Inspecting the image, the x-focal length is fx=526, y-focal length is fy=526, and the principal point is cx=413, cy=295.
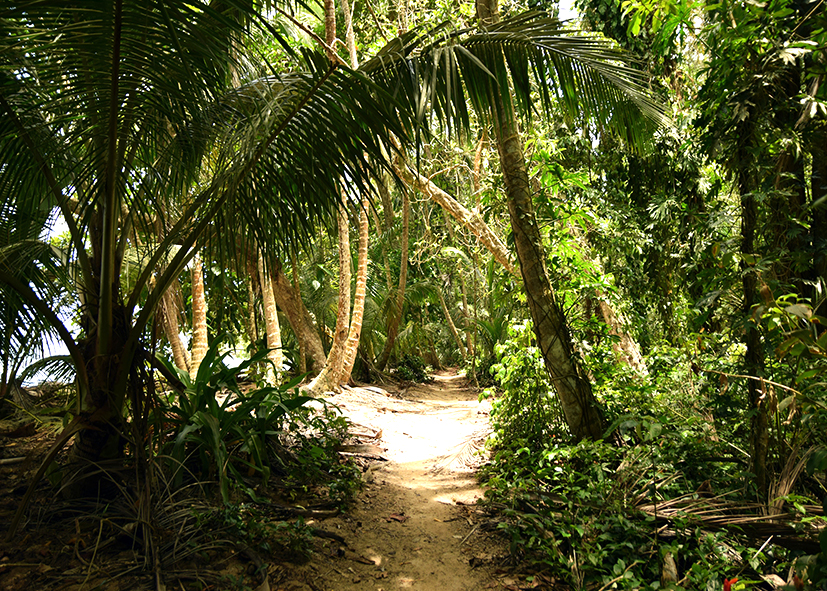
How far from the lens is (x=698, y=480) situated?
11.1ft

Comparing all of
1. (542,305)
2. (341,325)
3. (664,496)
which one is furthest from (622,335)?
(341,325)

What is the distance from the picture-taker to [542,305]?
13.5 ft

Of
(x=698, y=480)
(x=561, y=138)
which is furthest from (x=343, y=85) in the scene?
(x=561, y=138)

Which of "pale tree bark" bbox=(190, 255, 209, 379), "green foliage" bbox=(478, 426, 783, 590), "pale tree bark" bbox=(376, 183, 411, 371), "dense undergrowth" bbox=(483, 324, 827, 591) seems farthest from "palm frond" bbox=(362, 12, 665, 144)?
"pale tree bark" bbox=(376, 183, 411, 371)

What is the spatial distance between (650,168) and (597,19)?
2365mm

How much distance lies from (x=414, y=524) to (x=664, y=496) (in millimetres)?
1626

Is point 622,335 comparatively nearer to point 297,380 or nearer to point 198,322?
point 297,380

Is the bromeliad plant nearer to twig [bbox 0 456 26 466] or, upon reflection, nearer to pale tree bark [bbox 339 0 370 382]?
twig [bbox 0 456 26 466]

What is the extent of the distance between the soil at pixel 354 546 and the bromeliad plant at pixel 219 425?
0.51m

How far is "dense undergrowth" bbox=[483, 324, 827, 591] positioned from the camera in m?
2.49

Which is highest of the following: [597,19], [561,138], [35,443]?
[597,19]

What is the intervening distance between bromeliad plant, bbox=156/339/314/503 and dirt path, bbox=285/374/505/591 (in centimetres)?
72

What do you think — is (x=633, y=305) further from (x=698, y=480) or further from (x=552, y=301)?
(x=698, y=480)

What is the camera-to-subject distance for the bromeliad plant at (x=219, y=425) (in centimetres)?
313
